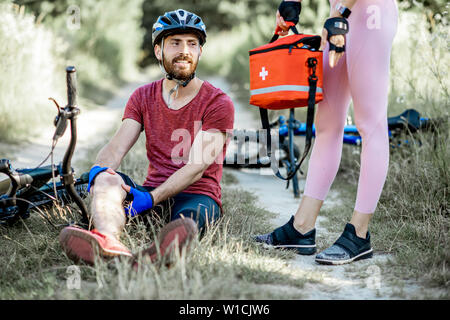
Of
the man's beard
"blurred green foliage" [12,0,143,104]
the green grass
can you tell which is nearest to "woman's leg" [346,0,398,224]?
the green grass

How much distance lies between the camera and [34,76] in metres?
6.89

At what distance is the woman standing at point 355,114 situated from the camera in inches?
96.7

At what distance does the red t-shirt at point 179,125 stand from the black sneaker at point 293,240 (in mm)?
400

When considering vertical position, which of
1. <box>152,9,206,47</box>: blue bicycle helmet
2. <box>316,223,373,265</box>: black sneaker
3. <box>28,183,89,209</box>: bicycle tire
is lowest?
<box>316,223,373,265</box>: black sneaker

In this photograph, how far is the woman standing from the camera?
2.46m

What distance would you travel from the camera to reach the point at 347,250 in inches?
102

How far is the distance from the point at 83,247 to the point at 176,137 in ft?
3.09

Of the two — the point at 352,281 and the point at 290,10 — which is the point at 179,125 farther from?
the point at 352,281

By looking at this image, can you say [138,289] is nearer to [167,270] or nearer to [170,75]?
[167,270]

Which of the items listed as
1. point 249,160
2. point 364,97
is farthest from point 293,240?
point 249,160

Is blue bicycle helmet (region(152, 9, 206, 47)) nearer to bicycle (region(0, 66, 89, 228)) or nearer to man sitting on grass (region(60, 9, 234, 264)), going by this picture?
man sitting on grass (region(60, 9, 234, 264))

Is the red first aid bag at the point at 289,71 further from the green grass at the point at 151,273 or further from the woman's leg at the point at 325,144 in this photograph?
the green grass at the point at 151,273

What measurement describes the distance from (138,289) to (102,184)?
29.6 inches

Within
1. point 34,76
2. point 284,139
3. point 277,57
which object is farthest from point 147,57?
point 277,57
